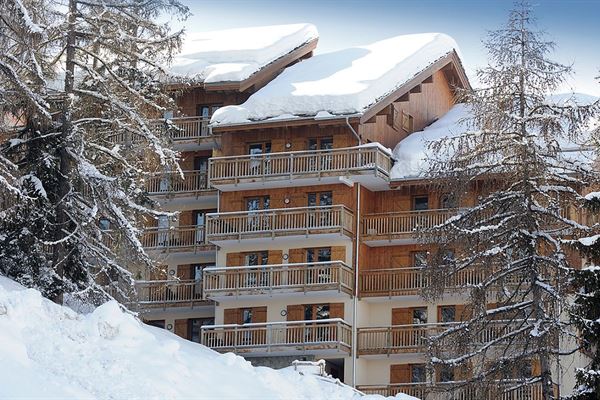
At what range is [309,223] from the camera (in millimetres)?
50562

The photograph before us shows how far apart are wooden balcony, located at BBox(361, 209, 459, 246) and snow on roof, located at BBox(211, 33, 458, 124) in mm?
4013

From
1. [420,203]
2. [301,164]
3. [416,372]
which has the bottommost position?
[416,372]

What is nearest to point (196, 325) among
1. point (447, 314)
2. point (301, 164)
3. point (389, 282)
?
point (301, 164)

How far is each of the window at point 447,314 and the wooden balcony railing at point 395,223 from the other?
118 inches

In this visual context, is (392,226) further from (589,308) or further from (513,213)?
(589,308)

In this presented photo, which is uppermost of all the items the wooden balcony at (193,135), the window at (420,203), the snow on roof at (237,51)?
the snow on roof at (237,51)

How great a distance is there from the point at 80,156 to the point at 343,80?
17.2 m

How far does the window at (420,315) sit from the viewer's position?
50.4m

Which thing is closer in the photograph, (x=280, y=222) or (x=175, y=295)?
(x=280, y=222)

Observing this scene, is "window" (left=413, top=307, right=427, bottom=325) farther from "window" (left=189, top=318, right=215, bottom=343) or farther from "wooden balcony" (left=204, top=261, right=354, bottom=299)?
"window" (left=189, top=318, right=215, bottom=343)

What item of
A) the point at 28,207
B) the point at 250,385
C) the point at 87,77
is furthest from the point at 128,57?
the point at 250,385

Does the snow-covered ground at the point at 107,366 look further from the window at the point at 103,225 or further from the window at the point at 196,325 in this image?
the window at the point at 196,325

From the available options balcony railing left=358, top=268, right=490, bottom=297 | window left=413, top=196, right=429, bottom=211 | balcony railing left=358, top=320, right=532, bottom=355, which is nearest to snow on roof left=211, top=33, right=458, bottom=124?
window left=413, top=196, right=429, bottom=211

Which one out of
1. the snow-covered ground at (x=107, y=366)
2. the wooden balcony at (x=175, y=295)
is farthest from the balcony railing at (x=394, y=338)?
the snow-covered ground at (x=107, y=366)
